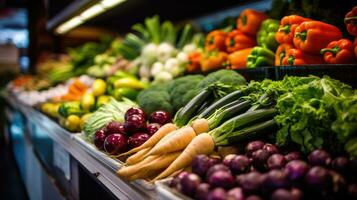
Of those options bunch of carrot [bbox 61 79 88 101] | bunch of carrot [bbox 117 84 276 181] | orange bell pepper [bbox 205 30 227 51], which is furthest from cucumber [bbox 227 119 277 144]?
bunch of carrot [bbox 61 79 88 101]

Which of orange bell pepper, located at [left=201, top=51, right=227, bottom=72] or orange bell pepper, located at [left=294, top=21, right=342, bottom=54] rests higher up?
orange bell pepper, located at [left=294, top=21, right=342, bottom=54]

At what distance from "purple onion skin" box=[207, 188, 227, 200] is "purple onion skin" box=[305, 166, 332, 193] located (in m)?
0.21

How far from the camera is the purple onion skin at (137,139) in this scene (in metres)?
1.47

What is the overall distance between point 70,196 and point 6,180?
3.17 meters

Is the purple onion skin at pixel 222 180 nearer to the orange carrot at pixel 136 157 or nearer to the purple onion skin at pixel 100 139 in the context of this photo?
the orange carrot at pixel 136 157

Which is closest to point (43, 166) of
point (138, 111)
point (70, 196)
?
point (70, 196)

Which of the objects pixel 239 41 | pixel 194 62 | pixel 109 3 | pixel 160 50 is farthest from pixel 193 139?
pixel 109 3

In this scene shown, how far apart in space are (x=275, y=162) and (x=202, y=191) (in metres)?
0.24

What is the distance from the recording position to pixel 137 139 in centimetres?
148

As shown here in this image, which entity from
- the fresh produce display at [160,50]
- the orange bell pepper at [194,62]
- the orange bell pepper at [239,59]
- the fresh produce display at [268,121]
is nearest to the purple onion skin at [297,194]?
the fresh produce display at [268,121]

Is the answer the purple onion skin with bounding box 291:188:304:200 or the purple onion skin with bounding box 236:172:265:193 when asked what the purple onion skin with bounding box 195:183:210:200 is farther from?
the purple onion skin with bounding box 291:188:304:200

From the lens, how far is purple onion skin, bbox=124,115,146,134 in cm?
155

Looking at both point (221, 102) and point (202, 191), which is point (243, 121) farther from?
point (202, 191)

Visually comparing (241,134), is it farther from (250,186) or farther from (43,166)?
(43,166)
